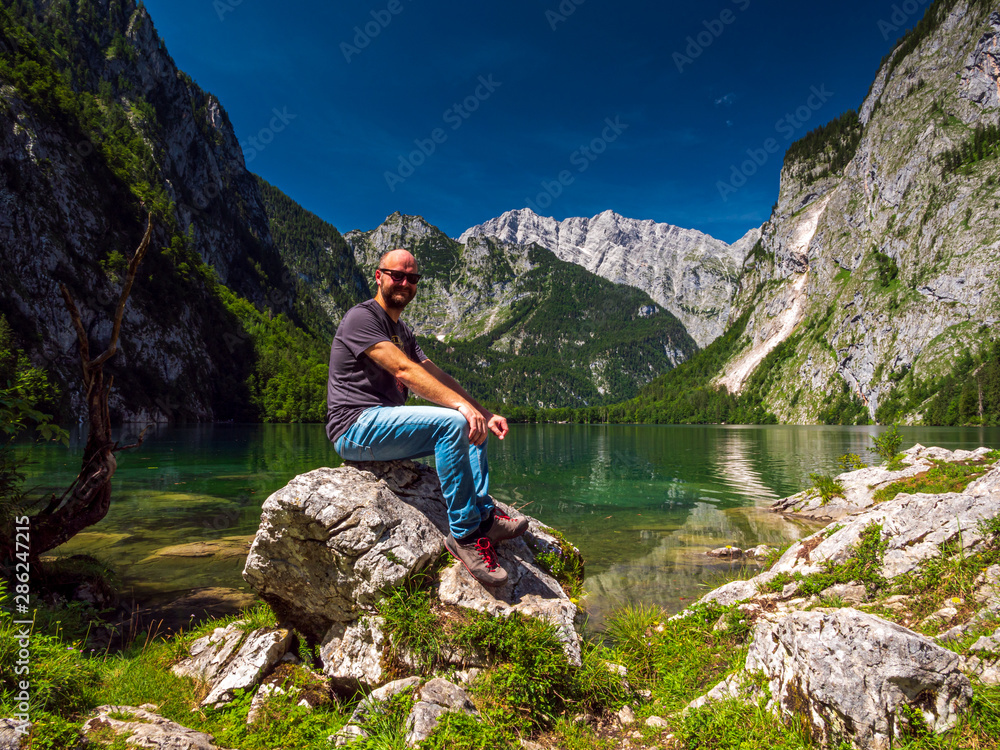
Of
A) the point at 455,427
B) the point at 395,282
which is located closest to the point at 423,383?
the point at 455,427

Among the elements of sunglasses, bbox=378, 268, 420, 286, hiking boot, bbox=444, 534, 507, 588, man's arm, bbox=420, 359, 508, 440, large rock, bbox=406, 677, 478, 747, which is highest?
sunglasses, bbox=378, 268, 420, 286

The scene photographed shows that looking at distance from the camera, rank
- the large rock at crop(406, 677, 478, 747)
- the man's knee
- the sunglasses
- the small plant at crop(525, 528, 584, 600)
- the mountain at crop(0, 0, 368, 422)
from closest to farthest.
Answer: the large rock at crop(406, 677, 478, 747)
the man's knee
the sunglasses
the small plant at crop(525, 528, 584, 600)
the mountain at crop(0, 0, 368, 422)

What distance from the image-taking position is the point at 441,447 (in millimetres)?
5070

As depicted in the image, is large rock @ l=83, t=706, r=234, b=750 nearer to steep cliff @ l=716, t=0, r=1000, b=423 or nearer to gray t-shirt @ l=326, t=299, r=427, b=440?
gray t-shirt @ l=326, t=299, r=427, b=440

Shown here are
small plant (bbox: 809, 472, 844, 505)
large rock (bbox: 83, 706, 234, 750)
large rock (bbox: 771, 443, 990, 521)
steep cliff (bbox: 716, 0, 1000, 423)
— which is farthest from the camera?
steep cliff (bbox: 716, 0, 1000, 423)

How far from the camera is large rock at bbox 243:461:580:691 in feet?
16.7

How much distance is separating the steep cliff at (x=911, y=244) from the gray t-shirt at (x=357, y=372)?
540 feet

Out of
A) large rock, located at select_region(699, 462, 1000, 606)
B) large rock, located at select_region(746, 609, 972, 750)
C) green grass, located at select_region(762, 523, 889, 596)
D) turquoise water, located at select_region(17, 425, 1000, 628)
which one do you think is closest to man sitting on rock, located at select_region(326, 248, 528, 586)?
large rock, located at select_region(746, 609, 972, 750)

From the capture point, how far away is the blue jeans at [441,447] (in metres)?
5.04

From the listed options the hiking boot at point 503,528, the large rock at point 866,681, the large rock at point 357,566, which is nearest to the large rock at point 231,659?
the large rock at point 357,566

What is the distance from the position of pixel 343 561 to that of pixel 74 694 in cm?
234

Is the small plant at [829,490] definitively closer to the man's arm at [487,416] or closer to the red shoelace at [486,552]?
the man's arm at [487,416]

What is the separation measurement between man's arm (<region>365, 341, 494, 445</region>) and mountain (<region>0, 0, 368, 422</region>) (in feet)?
202

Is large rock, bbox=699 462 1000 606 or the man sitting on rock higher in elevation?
the man sitting on rock
